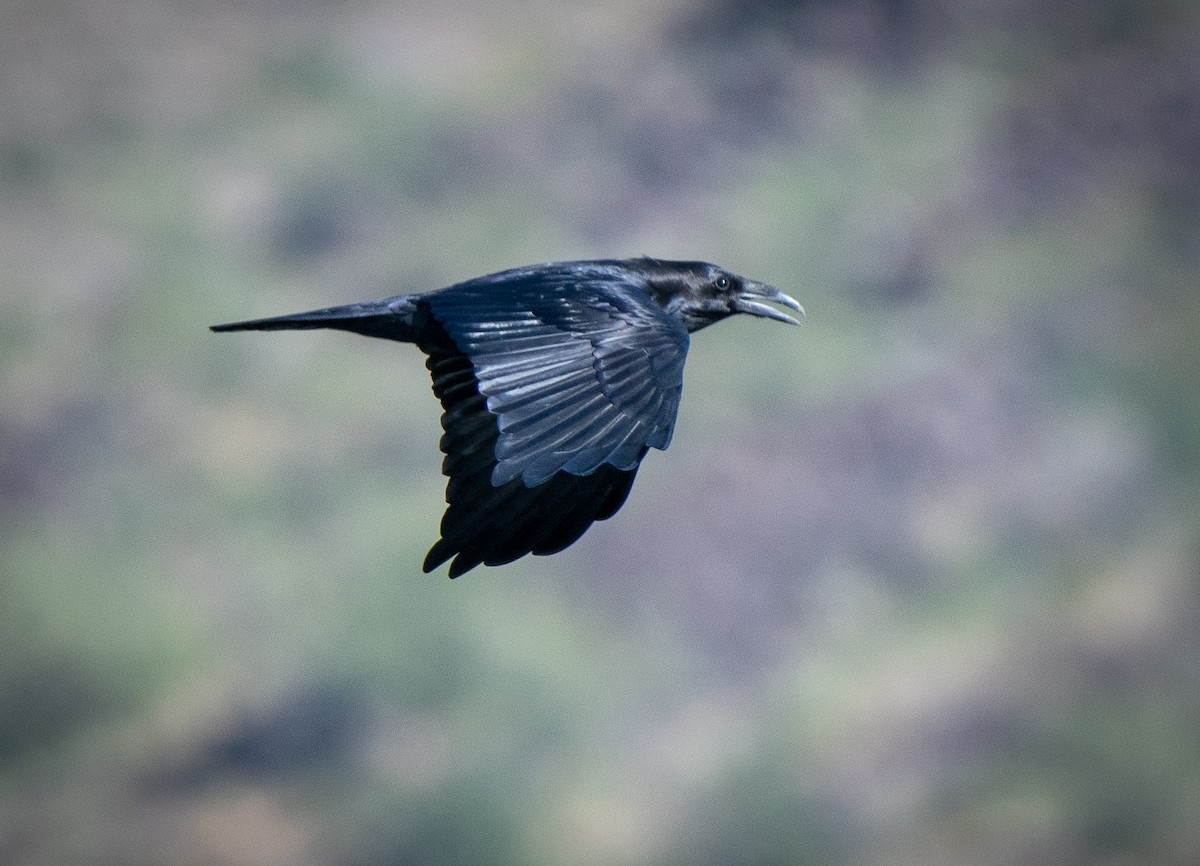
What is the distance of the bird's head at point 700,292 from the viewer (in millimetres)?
8258

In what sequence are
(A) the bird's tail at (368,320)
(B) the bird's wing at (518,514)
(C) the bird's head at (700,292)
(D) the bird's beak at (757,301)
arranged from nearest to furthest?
(B) the bird's wing at (518,514)
(A) the bird's tail at (368,320)
(C) the bird's head at (700,292)
(D) the bird's beak at (757,301)

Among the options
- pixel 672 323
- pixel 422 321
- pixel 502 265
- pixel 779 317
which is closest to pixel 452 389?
pixel 422 321

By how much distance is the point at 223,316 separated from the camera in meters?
22.5

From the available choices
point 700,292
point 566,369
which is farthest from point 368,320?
point 700,292

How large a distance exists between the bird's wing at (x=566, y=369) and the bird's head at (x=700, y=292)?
1.03m

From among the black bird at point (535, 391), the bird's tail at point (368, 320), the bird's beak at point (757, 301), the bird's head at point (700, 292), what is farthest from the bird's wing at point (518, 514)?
the bird's beak at point (757, 301)

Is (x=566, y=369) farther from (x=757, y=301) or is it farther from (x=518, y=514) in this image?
(x=757, y=301)

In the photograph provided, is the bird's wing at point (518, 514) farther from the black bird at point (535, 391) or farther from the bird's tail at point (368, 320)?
the bird's tail at point (368, 320)

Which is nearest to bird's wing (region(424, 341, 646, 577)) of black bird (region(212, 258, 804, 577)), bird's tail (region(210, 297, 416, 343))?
black bird (region(212, 258, 804, 577))

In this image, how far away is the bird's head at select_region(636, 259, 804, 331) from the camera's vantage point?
8.26 metres

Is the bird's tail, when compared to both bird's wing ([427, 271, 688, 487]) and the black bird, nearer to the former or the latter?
the black bird

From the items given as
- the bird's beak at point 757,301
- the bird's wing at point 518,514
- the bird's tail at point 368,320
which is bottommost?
the bird's wing at point 518,514

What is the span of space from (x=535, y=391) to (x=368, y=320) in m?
1.48

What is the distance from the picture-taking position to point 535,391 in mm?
6172
